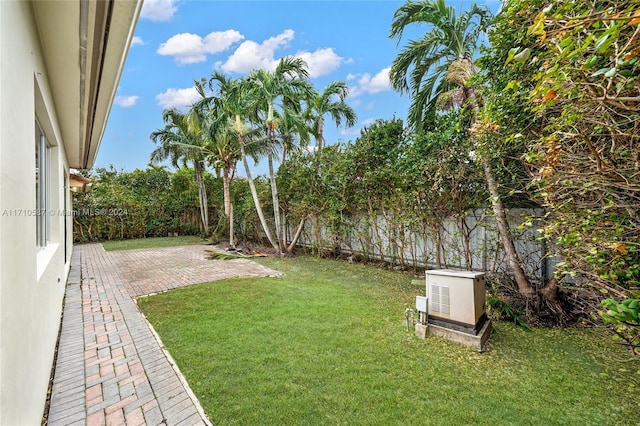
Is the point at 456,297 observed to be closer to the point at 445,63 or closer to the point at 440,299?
the point at 440,299

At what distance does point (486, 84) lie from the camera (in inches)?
174

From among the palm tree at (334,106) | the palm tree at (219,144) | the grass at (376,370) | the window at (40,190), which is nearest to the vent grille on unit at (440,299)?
the grass at (376,370)

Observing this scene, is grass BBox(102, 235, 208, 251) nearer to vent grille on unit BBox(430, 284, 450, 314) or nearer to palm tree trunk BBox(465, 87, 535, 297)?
vent grille on unit BBox(430, 284, 450, 314)

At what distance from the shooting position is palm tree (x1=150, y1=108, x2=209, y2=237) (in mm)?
14994

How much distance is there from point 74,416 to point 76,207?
16.0 metres

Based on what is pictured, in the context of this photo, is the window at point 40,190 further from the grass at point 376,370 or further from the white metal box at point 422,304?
the white metal box at point 422,304

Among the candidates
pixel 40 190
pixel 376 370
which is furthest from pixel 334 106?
pixel 376 370

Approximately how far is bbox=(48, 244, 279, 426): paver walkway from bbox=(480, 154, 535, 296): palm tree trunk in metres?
5.02

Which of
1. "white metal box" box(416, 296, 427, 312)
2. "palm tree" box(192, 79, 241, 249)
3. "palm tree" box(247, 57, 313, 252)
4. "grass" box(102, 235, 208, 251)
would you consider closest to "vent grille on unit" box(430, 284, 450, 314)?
"white metal box" box(416, 296, 427, 312)

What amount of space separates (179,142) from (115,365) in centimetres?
1466

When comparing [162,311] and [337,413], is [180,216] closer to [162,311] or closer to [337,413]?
[162,311]

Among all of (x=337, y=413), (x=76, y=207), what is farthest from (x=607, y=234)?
(x=76, y=207)

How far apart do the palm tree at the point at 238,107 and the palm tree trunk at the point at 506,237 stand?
7.66m

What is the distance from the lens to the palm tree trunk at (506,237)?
471cm
